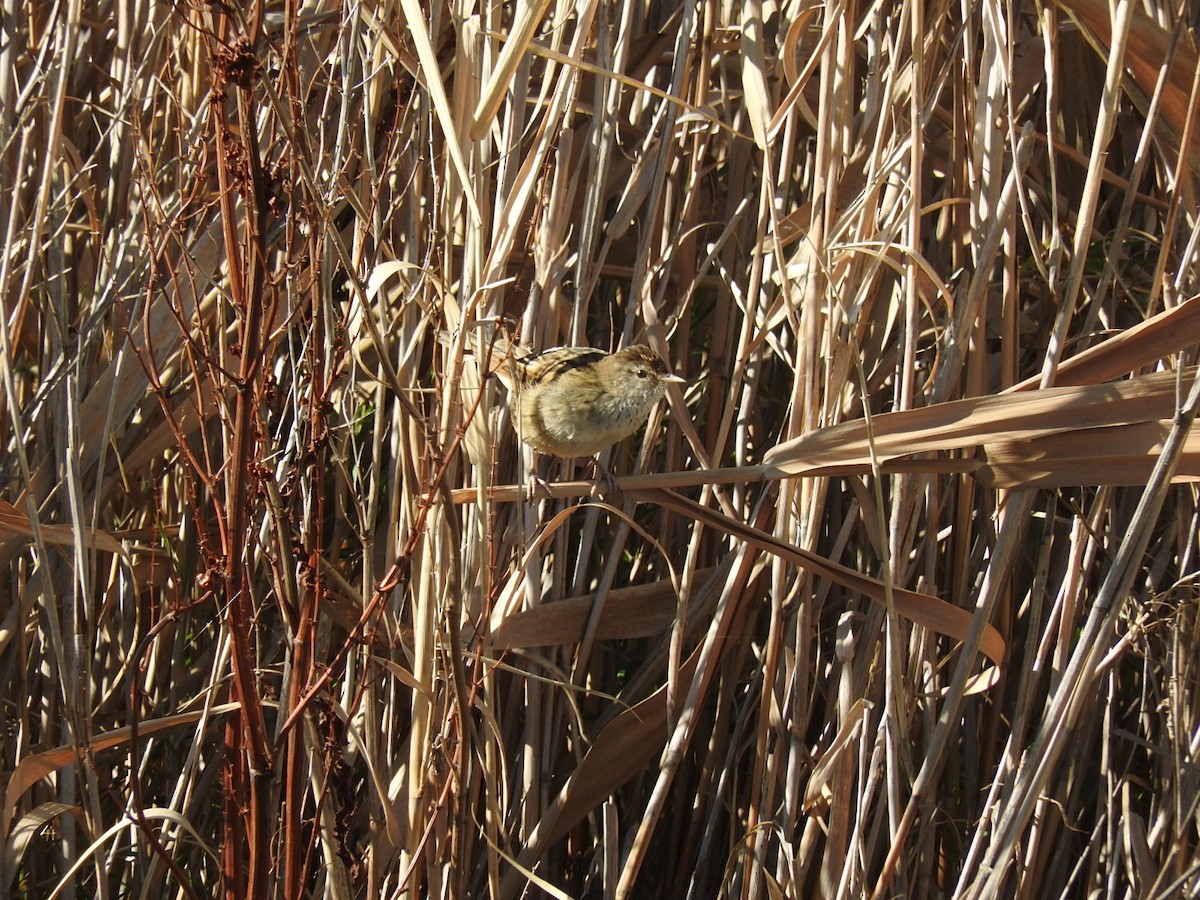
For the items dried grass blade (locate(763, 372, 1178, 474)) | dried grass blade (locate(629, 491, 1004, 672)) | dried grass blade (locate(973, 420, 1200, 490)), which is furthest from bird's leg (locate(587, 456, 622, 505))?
dried grass blade (locate(973, 420, 1200, 490))

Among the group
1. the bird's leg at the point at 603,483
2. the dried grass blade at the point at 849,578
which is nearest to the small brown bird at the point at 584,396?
the bird's leg at the point at 603,483

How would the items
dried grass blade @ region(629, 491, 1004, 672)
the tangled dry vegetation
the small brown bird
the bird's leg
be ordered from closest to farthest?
the tangled dry vegetation → dried grass blade @ region(629, 491, 1004, 672) → the bird's leg → the small brown bird

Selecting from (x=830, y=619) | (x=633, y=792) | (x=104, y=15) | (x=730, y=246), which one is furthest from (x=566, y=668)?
(x=104, y=15)

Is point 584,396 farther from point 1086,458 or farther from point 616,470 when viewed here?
point 1086,458

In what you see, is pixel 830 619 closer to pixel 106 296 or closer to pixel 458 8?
pixel 458 8

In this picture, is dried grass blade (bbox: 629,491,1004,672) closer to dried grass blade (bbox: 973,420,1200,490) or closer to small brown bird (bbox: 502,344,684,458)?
dried grass blade (bbox: 973,420,1200,490)

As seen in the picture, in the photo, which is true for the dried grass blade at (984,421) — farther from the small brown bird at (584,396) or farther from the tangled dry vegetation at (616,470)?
the small brown bird at (584,396)
